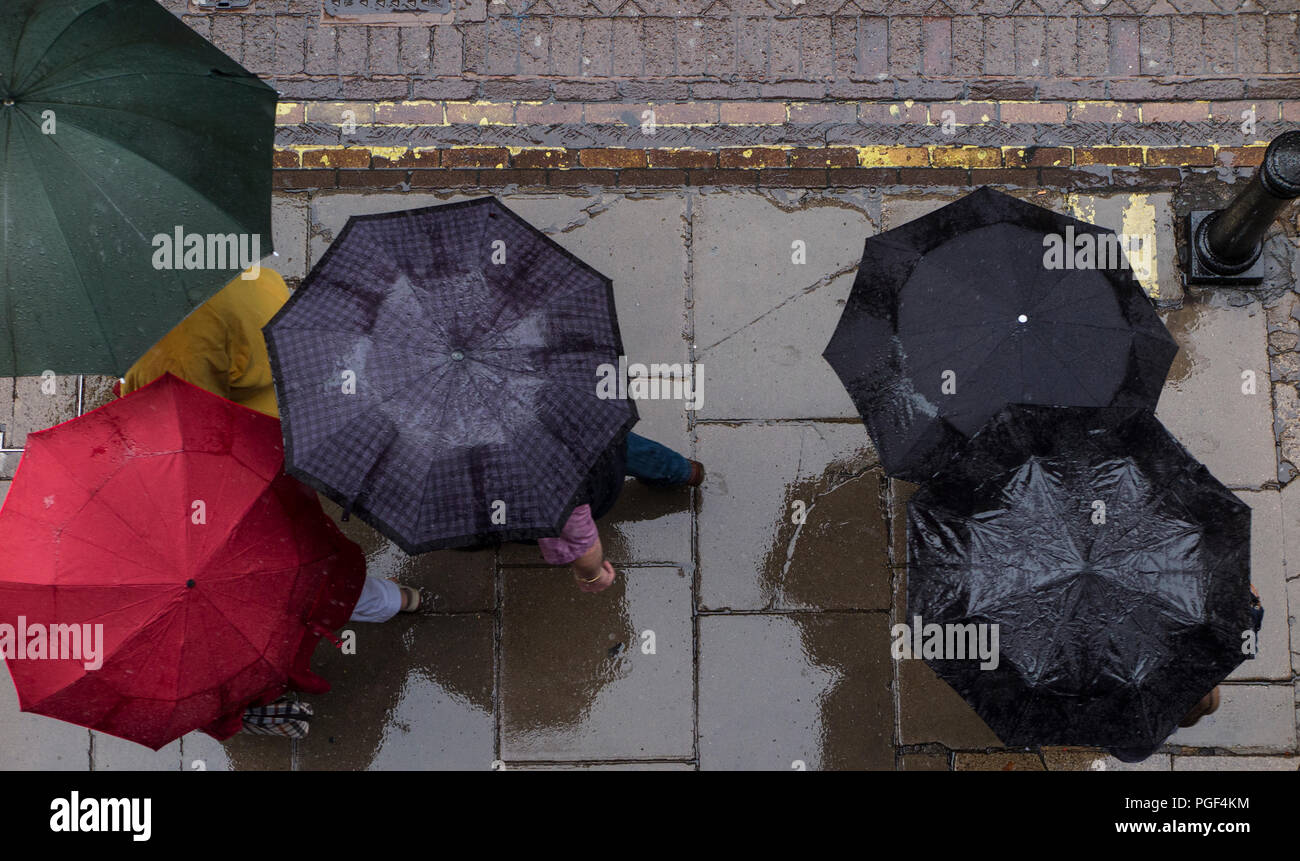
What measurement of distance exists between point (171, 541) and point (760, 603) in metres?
2.58

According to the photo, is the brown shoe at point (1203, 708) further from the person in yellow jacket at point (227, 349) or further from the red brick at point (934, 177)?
the person in yellow jacket at point (227, 349)

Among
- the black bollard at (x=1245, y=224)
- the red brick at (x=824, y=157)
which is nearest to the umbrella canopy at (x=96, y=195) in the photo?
the red brick at (x=824, y=157)

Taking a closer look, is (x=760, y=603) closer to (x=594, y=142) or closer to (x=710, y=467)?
(x=710, y=467)

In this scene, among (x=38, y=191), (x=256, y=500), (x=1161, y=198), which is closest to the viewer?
(x=38, y=191)

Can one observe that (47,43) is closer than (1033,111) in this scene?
Yes

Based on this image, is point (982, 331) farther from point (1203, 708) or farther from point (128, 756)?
point (128, 756)

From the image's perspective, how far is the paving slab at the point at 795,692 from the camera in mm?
4668

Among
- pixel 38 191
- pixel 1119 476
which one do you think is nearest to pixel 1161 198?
pixel 1119 476

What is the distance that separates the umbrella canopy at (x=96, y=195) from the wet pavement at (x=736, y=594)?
1673mm

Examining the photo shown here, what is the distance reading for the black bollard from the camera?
4.23 meters

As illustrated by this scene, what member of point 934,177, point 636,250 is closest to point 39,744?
point 636,250

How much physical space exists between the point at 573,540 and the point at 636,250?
182cm

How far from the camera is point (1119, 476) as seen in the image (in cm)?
337

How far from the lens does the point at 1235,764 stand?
4637mm
